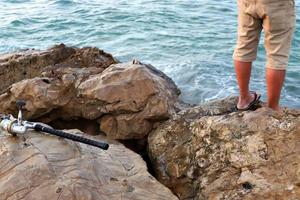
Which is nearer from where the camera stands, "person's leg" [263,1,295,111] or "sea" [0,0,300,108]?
"person's leg" [263,1,295,111]

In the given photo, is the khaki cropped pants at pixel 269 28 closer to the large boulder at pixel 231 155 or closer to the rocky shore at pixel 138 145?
the rocky shore at pixel 138 145

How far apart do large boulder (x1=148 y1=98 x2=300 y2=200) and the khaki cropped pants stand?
0.72m

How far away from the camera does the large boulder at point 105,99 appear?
492cm

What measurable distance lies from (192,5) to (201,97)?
22.3ft

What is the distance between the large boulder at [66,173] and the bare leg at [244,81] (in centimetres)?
140

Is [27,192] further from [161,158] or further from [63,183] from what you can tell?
[161,158]

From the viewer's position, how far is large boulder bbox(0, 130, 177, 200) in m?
3.52

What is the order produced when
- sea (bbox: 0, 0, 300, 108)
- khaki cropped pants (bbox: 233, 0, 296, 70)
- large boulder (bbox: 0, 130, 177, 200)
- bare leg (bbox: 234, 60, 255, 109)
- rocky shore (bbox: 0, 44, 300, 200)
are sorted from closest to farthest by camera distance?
large boulder (bbox: 0, 130, 177, 200) < rocky shore (bbox: 0, 44, 300, 200) < khaki cropped pants (bbox: 233, 0, 296, 70) < bare leg (bbox: 234, 60, 255, 109) < sea (bbox: 0, 0, 300, 108)

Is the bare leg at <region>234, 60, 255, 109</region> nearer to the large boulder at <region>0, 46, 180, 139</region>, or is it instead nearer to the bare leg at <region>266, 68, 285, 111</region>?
the bare leg at <region>266, 68, 285, 111</region>

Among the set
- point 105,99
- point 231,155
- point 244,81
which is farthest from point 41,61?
point 231,155

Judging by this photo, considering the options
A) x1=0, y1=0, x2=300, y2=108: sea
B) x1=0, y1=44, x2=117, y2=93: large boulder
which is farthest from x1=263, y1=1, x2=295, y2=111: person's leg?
x1=0, y1=0, x2=300, y2=108: sea

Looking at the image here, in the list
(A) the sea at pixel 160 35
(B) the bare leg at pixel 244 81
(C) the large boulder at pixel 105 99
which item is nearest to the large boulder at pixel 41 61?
(C) the large boulder at pixel 105 99

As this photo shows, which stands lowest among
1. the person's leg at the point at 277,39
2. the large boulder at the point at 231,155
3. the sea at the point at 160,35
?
the sea at the point at 160,35

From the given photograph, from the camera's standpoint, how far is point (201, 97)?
7.52 m
